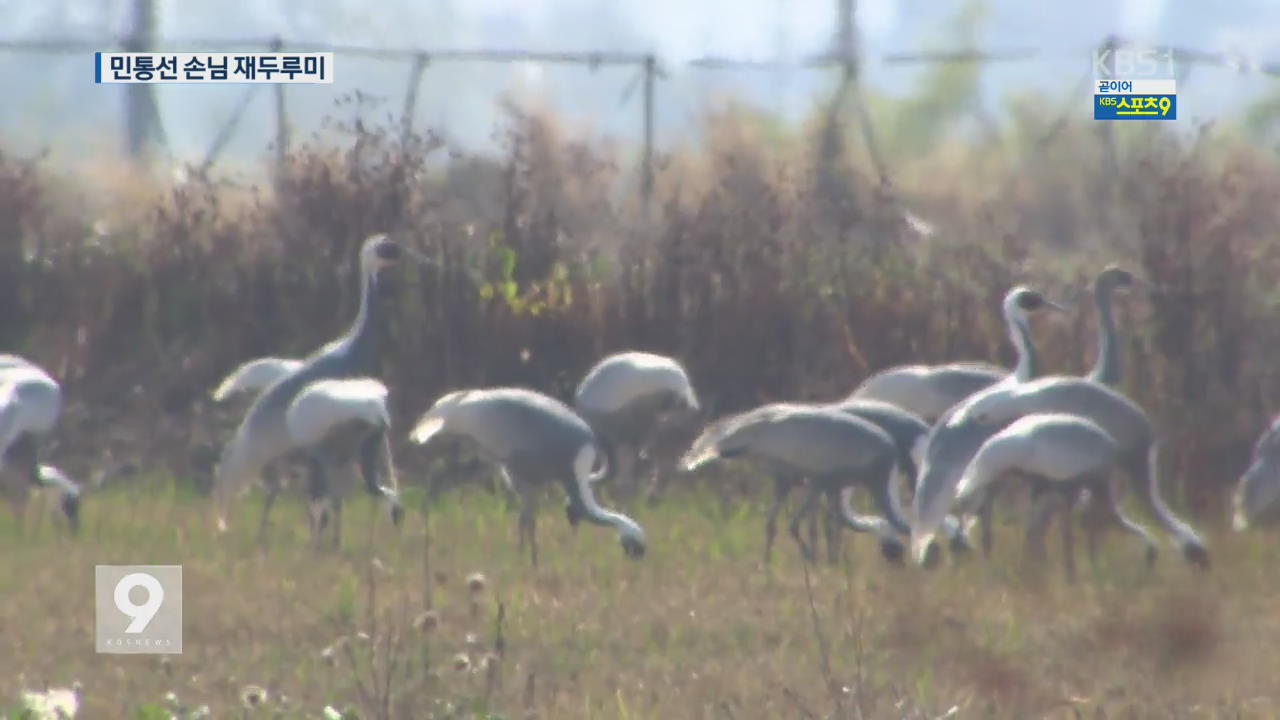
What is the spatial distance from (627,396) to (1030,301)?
6.82 feet

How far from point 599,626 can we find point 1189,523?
3675 millimetres

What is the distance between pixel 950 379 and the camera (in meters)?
11.5

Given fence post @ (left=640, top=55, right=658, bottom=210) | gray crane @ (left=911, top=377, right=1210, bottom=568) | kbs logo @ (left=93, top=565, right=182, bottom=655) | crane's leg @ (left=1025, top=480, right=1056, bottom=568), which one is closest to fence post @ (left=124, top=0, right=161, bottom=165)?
fence post @ (left=640, top=55, right=658, bottom=210)

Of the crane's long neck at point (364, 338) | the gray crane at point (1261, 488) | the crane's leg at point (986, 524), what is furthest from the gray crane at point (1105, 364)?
the crane's long neck at point (364, 338)

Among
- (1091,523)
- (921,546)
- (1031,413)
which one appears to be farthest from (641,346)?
(921,546)

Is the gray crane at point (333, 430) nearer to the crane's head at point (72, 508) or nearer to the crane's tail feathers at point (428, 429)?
the crane's tail feathers at point (428, 429)

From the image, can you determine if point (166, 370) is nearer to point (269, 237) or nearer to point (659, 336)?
point (269, 237)

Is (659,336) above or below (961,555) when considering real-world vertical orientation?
above

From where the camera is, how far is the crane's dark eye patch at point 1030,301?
11734 mm

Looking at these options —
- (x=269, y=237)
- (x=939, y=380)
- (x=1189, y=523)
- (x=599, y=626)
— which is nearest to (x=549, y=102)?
(x=269, y=237)

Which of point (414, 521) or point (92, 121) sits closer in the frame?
point (414, 521)

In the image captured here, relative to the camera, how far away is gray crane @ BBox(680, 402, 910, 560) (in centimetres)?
995

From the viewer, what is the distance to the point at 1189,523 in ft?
35.0

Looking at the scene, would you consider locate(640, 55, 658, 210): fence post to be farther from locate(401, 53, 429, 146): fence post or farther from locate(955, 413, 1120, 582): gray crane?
locate(955, 413, 1120, 582): gray crane
